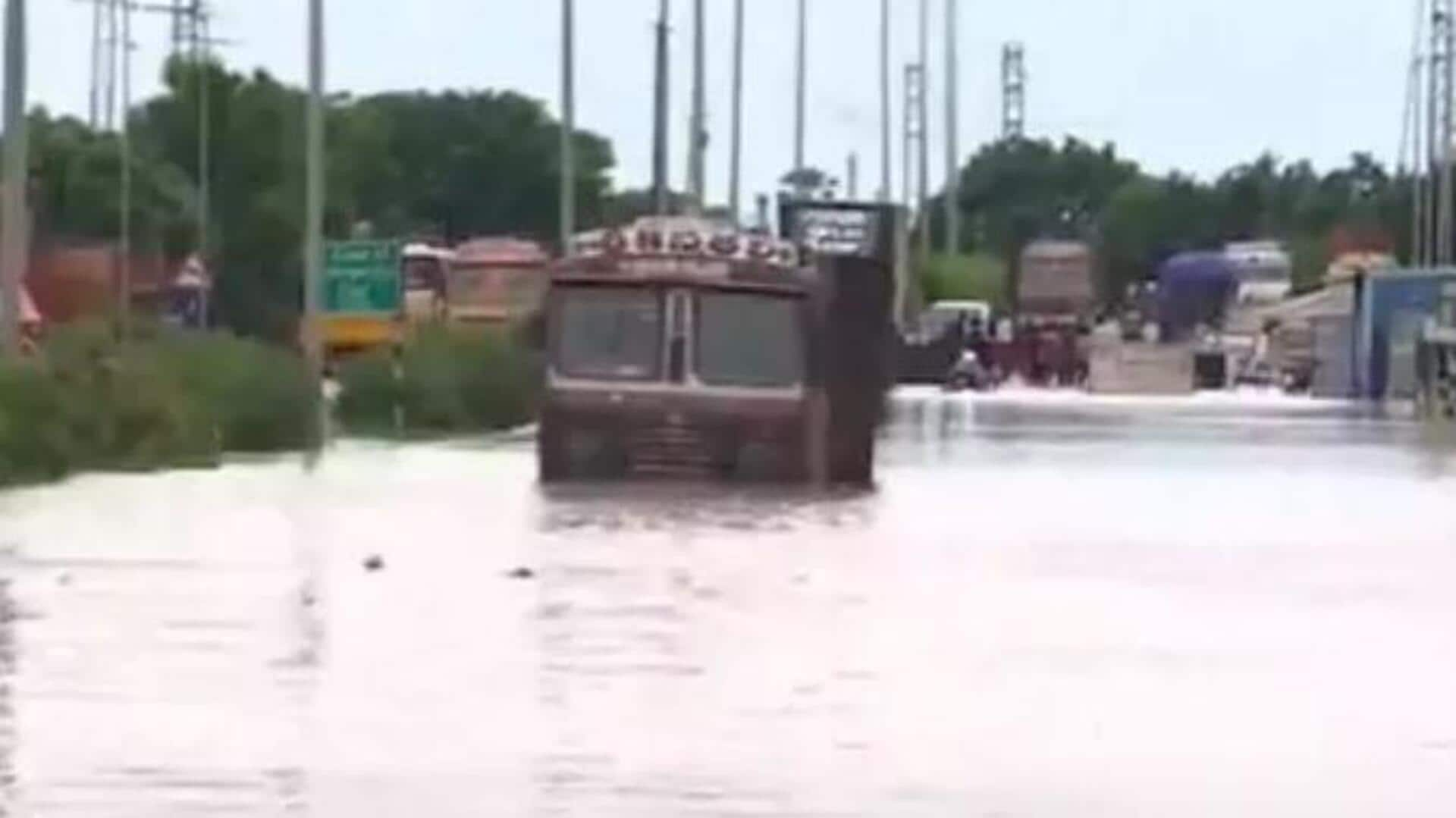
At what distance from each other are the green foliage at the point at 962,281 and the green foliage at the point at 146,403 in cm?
7511

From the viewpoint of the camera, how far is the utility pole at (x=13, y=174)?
139ft

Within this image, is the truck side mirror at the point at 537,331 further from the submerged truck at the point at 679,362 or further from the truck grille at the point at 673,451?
the truck grille at the point at 673,451

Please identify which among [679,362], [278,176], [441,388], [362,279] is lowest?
[441,388]

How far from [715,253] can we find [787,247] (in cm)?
123

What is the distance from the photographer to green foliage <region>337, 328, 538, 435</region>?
2420 inches

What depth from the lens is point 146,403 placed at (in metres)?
43.9

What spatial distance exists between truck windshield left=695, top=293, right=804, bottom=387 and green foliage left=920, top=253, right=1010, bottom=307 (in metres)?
85.4

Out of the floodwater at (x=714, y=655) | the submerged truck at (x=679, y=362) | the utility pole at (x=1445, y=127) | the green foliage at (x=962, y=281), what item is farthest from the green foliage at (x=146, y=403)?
the green foliage at (x=962, y=281)

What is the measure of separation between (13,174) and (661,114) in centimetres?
4369

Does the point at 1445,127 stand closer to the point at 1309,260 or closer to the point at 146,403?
the point at 1309,260

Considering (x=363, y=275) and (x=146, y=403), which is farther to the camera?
(x=363, y=275)

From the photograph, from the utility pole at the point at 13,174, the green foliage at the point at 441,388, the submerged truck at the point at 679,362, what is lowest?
the green foliage at the point at 441,388

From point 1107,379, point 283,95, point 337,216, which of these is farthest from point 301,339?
point 337,216

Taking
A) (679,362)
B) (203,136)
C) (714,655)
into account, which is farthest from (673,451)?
(203,136)
